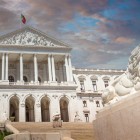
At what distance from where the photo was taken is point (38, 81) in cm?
4691

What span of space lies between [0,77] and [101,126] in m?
42.3

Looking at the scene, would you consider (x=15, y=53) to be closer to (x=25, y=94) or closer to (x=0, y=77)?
(x=0, y=77)

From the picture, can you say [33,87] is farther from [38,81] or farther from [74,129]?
[74,129]

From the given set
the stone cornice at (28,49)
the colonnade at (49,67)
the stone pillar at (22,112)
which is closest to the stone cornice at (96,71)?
the colonnade at (49,67)

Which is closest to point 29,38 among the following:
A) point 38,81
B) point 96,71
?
point 38,81

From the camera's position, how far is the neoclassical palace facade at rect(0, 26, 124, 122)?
1748 inches

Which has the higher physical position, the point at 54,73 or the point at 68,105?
the point at 54,73

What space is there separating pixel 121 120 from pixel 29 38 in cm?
4428

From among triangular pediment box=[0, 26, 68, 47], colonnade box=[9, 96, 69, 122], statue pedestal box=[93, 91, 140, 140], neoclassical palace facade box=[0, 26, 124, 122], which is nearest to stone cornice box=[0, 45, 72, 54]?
neoclassical palace facade box=[0, 26, 124, 122]

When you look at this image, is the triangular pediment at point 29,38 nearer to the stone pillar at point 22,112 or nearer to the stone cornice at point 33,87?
the stone cornice at point 33,87

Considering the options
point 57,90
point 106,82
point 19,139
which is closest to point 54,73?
point 57,90

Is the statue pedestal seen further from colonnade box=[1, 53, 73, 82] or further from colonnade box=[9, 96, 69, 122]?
colonnade box=[1, 53, 73, 82]

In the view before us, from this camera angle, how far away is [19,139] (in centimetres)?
837

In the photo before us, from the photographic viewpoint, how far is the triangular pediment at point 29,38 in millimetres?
48188
